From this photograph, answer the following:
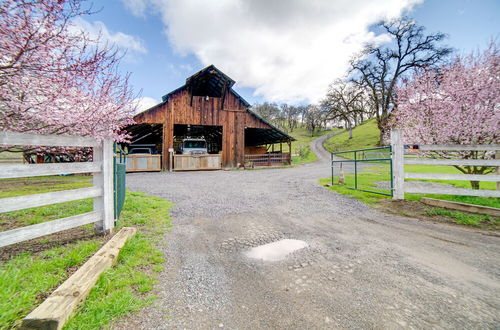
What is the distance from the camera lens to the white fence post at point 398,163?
6488mm

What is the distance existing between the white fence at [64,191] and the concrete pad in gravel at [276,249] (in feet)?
9.03

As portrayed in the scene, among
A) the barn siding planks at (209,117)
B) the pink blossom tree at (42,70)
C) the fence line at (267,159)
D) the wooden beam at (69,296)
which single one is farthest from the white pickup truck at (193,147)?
the wooden beam at (69,296)

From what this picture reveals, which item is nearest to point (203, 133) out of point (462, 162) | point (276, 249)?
point (462, 162)

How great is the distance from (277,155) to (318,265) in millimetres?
20319

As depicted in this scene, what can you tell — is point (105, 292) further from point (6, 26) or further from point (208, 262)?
point (6, 26)

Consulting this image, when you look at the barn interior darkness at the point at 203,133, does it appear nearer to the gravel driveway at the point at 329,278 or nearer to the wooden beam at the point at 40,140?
the wooden beam at the point at 40,140

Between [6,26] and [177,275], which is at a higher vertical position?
[6,26]

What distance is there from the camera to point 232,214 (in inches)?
214

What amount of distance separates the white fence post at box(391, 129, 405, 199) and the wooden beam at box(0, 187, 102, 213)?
779 cm

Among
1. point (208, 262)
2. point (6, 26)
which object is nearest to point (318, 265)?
point (208, 262)

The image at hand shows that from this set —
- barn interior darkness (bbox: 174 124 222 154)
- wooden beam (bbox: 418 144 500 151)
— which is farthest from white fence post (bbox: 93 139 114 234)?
barn interior darkness (bbox: 174 124 222 154)

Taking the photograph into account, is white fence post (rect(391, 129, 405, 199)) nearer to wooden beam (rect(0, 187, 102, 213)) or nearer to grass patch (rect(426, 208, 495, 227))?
grass patch (rect(426, 208, 495, 227))

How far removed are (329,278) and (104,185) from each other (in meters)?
3.96

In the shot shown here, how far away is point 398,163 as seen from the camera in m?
6.52
